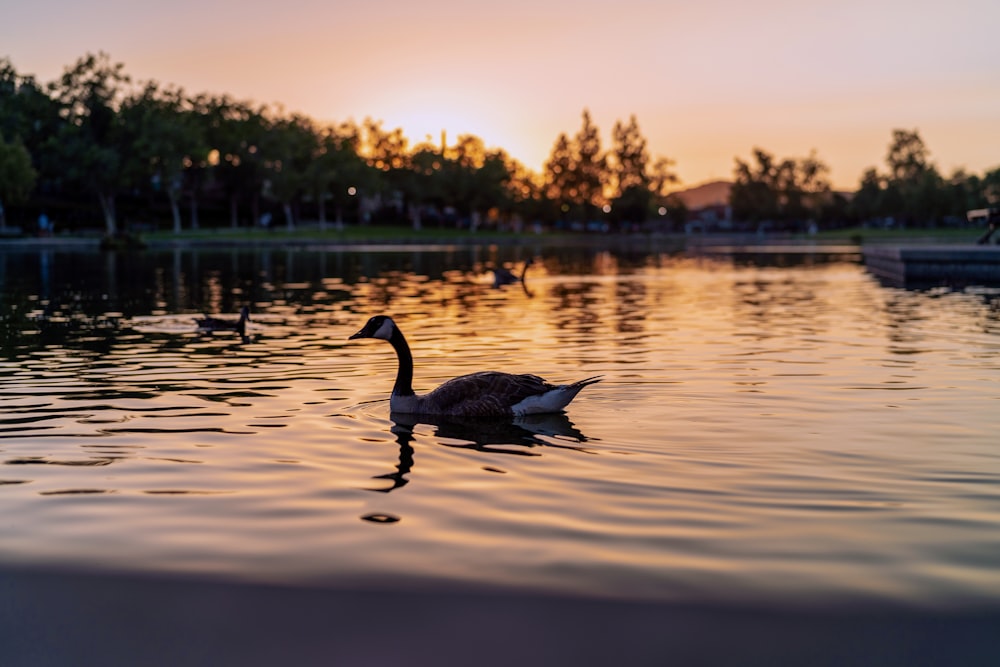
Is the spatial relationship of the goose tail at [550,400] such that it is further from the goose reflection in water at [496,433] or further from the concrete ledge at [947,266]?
the concrete ledge at [947,266]

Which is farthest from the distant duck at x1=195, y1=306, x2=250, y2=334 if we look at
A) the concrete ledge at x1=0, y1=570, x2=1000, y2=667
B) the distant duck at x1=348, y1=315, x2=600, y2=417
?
the concrete ledge at x1=0, y1=570, x2=1000, y2=667

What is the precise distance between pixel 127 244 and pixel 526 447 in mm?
84737

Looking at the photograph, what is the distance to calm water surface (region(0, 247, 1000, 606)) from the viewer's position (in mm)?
7359

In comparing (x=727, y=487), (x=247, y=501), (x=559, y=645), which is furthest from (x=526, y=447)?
(x=559, y=645)

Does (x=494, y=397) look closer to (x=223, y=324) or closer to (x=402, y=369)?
(x=402, y=369)

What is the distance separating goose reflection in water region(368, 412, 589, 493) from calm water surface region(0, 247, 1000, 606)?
64 mm

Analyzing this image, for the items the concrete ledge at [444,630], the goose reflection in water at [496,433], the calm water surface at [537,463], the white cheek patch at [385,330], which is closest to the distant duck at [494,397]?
the goose reflection in water at [496,433]

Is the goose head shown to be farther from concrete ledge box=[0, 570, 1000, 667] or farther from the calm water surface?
concrete ledge box=[0, 570, 1000, 667]

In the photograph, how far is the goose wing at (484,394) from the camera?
12742 millimetres

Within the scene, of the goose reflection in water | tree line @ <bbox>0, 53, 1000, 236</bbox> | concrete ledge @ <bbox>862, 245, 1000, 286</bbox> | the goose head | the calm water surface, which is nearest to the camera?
the calm water surface

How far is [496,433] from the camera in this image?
12297mm

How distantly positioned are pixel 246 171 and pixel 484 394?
4923 inches

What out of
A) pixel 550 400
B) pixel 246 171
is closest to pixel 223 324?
pixel 550 400

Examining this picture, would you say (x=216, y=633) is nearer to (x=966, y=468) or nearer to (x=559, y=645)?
(x=559, y=645)
